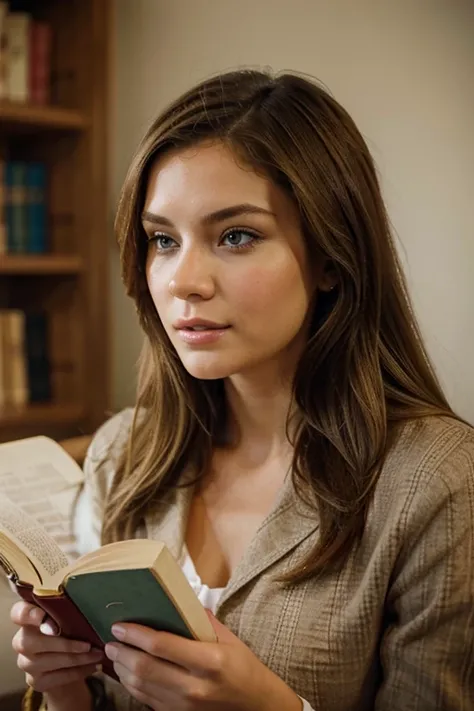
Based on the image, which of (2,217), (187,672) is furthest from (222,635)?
(2,217)

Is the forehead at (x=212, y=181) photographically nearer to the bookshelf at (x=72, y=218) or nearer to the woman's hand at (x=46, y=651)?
the woman's hand at (x=46, y=651)

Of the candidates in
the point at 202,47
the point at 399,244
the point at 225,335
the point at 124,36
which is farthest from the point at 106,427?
the point at 124,36

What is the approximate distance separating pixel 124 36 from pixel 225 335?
1782 millimetres

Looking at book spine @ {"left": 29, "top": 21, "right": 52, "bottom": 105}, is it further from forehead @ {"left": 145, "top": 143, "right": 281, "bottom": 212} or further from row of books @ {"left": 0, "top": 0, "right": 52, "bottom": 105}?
forehead @ {"left": 145, "top": 143, "right": 281, "bottom": 212}

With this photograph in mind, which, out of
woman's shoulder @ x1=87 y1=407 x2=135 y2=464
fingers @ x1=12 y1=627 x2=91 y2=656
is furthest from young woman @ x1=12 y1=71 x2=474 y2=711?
woman's shoulder @ x1=87 y1=407 x2=135 y2=464

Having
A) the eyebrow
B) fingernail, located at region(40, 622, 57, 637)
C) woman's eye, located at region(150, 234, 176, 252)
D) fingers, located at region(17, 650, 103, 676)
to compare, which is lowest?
fingers, located at region(17, 650, 103, 676)

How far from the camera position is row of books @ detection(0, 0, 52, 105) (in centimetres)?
218

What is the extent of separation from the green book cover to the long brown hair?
0.24 meters

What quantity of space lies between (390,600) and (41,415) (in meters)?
1.46

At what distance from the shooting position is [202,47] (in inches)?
92.1

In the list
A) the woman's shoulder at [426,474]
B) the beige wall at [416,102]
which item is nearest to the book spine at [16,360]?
the beige wall at [416,102]

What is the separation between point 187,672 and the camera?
Result: 32.8 inches

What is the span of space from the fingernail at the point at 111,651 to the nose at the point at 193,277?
15.4 inches

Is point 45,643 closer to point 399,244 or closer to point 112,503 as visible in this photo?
Result: point 112,503
